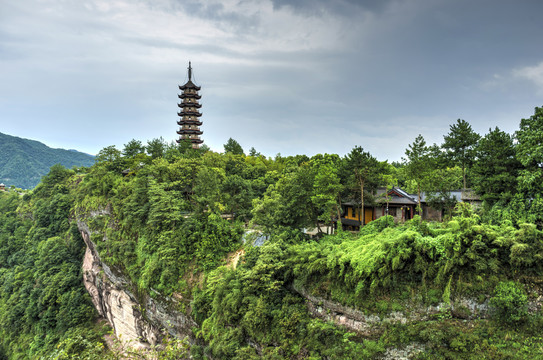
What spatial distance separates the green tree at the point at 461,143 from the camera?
21.6m

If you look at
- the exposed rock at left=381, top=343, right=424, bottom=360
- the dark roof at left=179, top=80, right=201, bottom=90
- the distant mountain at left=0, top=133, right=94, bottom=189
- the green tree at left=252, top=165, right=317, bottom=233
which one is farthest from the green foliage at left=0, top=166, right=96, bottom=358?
the distant mountain at left=0, top=133, right=94, bottom=189

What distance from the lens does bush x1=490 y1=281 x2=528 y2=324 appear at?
12523 mm

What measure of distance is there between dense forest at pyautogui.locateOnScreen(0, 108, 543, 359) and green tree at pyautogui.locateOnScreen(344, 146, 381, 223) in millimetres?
152

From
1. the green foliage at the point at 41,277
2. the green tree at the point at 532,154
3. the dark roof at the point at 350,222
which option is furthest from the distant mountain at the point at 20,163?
the green tree at the point at 532,154

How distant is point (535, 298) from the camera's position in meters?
12.8

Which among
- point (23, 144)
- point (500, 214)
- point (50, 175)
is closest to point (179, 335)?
point (500, 214)

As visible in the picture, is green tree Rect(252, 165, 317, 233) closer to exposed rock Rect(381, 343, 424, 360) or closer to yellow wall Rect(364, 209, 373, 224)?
yellow wall Rect(364, 209, 373, 224)

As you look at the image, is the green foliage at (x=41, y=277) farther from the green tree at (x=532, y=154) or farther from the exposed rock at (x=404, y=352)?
the green tree at (x=532, y=154)

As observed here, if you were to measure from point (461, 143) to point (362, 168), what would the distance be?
759 cm

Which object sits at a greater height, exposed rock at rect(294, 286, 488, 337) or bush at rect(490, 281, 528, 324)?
bush at rect(490, 281, 528, 324)

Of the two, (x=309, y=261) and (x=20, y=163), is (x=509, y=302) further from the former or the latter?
(x=20, y=163)

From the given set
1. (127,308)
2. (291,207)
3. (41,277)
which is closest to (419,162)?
(291,207)

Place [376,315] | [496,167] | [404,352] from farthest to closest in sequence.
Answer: [496,167]
[376,315]
[404,352]

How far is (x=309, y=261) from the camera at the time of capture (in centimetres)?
1744
